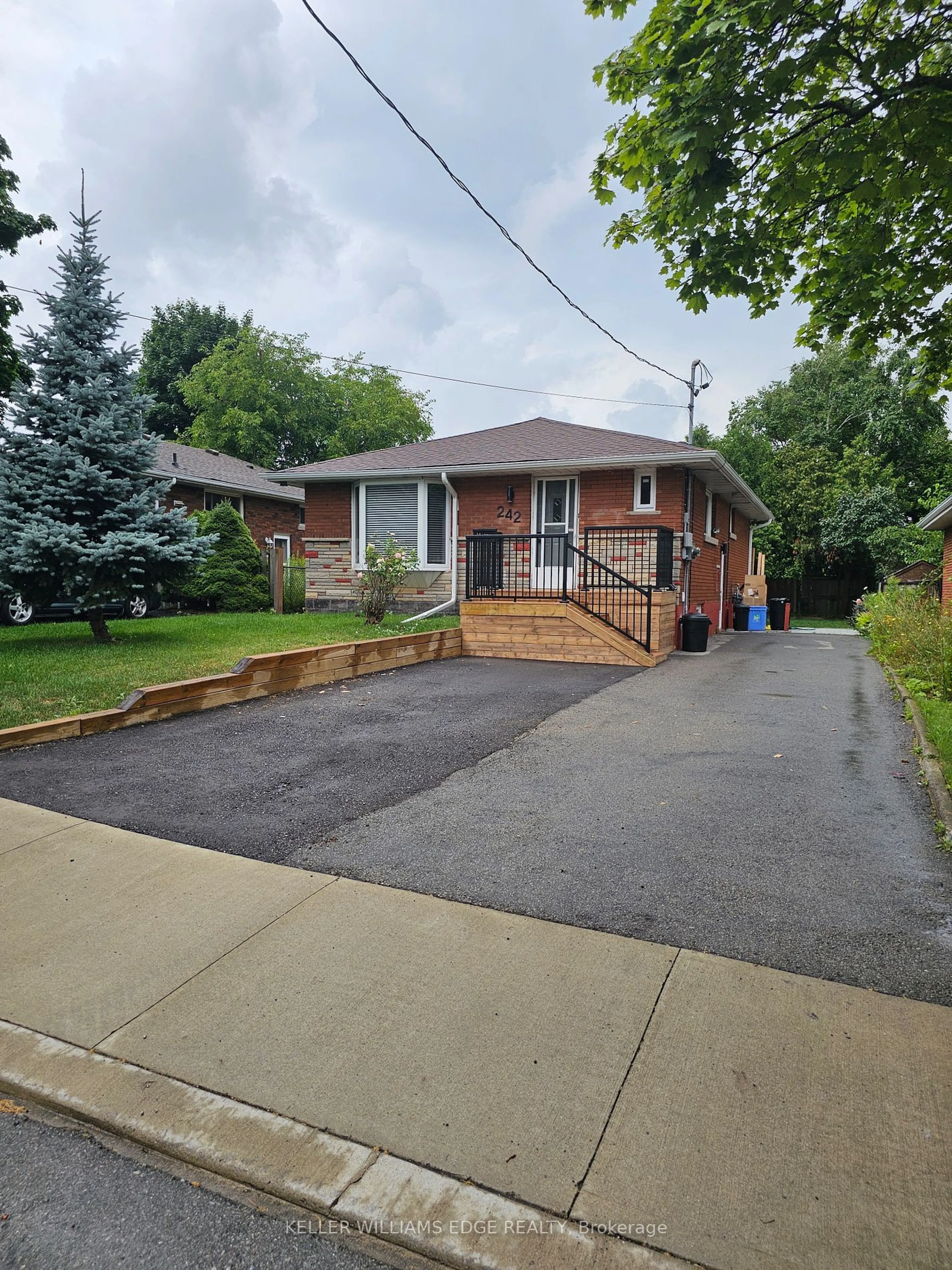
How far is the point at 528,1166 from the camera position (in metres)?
1.97

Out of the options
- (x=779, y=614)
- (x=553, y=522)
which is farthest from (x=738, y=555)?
(x=553, y=522)

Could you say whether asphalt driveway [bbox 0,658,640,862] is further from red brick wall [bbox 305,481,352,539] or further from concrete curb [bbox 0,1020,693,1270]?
red brick wall [bbox 305,481,352,539]

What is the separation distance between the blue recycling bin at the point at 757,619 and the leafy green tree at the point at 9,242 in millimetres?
18043

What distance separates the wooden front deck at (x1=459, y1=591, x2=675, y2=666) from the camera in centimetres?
1191

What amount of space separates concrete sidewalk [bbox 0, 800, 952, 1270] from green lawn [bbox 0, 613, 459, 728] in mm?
4022

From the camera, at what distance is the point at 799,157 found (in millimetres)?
4145

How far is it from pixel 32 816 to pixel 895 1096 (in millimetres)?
4654

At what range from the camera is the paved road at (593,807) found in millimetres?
3305

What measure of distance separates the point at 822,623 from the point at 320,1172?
29.5m

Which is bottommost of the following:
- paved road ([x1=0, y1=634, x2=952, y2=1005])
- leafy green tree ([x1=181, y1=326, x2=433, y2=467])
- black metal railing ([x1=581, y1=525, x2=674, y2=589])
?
paved road ([x1=0, y1=634, x2=952, y2=1005])

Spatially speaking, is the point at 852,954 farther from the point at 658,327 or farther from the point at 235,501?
the point at 235,501

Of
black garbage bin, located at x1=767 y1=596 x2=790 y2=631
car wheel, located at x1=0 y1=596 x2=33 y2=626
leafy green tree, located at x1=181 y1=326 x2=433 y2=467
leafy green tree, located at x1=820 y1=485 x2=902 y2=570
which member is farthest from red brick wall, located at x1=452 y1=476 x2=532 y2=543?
leafy green tree, located at x1=181 y1=326 x2=433 y2=467

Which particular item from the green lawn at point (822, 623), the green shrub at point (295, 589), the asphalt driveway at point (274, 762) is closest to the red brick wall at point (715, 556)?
the green lawn at point (822, 623)

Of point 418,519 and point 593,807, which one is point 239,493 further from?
point 593,807
